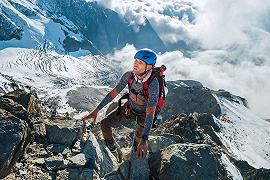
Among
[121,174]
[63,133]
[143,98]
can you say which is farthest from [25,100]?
[143,98]

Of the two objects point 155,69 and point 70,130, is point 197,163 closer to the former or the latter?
point 155,69

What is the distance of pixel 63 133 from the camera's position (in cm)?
1492

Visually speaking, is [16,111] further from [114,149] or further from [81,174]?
[114,149]

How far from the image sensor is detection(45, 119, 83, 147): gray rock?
14844mm

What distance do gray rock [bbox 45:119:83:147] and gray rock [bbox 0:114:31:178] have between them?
1498mm

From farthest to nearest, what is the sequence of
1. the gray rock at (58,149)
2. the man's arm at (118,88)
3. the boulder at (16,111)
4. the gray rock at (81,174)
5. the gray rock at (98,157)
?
the man's arm at (118,88) < the boulder at (16,111) < the gray rock at (58,149) < the gray rock at (98,157) < the gray rock at (81,174)

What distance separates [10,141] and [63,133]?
2.66 metres

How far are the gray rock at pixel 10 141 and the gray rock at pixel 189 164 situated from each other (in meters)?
4.84

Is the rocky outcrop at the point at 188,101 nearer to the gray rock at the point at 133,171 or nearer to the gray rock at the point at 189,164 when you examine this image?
the gray rock at the point at 189,164

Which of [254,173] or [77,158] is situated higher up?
[254,173]

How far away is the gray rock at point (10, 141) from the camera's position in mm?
12195

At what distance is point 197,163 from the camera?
547 inches

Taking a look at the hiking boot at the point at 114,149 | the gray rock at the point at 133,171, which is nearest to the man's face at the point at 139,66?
the gray rock at the point at 133,171

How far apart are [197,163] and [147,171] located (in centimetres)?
176
